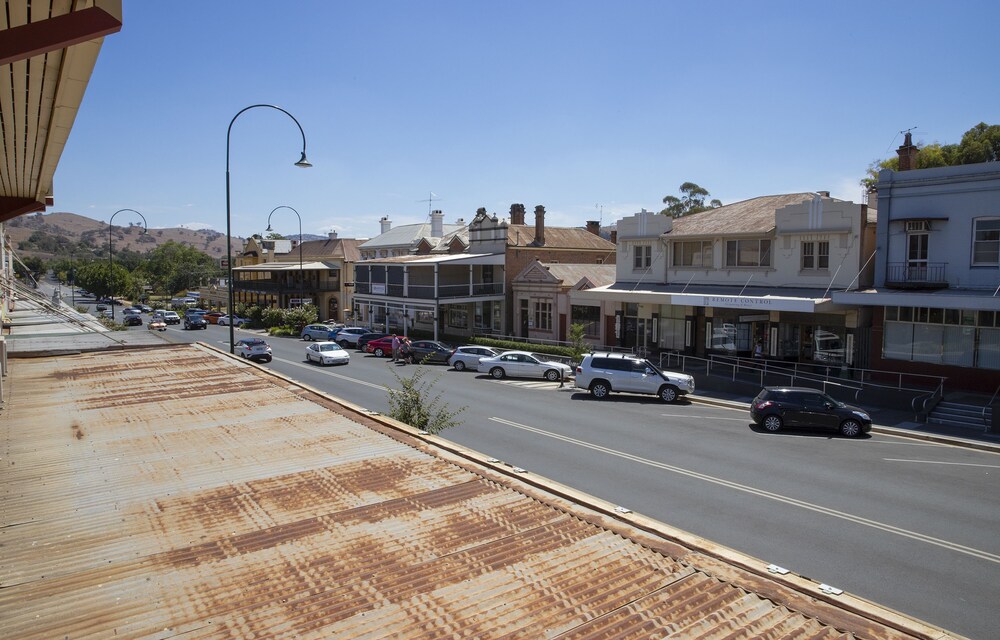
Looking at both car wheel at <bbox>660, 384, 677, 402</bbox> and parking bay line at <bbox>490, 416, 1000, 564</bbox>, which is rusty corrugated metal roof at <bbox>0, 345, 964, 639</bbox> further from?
car wheel at <bbox>660, 384, 677, 402</bbox>

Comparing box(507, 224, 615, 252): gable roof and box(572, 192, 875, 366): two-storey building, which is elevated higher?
box(507, 224, 615, 252): gable roof

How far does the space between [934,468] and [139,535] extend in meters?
17.8

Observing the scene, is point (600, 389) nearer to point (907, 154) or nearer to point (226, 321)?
point (907, 154)

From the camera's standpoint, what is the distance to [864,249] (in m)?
27.7

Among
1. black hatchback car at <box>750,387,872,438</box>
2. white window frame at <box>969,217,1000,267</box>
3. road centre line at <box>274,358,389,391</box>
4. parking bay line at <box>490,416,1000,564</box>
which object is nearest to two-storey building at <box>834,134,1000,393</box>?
white window frame at <box>969,217,1000,267</box>

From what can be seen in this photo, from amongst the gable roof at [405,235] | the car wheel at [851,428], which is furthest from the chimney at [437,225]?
the car wheel at [851,428]

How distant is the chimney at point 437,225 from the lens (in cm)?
6894

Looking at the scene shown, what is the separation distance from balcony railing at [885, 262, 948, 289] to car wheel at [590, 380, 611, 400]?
11710 mm

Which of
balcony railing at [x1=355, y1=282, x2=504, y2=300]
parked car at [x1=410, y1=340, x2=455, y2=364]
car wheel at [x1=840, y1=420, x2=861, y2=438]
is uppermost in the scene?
balcony railing at [x1=355, y1=282, x2=504, y2=300]

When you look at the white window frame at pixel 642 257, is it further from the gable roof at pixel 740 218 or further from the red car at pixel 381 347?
the red car at pixel 381 347

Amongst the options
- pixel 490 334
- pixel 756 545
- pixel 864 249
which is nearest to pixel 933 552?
pixel 756 545

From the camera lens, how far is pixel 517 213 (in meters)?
54.6

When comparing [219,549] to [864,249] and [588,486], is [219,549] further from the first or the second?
[864,249]

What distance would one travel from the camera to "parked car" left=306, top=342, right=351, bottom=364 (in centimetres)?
3666
